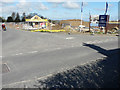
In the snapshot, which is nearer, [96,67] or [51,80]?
[51,80]

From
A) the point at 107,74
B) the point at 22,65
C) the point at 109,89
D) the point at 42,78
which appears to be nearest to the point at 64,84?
the point at 42,78

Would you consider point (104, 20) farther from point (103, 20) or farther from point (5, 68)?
point (5, 68)

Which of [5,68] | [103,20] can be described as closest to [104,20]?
[103,20]

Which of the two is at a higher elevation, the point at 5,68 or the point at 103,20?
the point at 103,20

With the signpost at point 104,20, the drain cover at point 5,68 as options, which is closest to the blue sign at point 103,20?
the signpost at point 104,20

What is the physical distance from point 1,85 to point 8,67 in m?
1.98

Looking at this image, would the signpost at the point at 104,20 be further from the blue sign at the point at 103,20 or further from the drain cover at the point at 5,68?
the drain cover at the point at 5,68

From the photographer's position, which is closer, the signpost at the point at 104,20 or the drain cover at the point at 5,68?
the drain cover at the point at 5,68

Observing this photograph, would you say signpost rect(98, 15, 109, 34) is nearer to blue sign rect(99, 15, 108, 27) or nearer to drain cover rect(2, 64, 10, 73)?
blue sign rect(99, 15, 108, 27)

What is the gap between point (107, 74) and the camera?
603 cm

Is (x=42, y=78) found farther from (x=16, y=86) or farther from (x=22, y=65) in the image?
(x=22, y=65)

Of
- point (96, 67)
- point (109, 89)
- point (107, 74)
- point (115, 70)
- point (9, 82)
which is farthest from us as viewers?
point (96, 67)

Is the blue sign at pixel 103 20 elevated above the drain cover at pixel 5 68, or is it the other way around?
the blue sign at pixel 103 20

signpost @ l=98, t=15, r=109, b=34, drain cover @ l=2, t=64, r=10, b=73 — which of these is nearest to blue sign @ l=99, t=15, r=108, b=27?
signpost @ l=98, t=15, r=109, b=34
